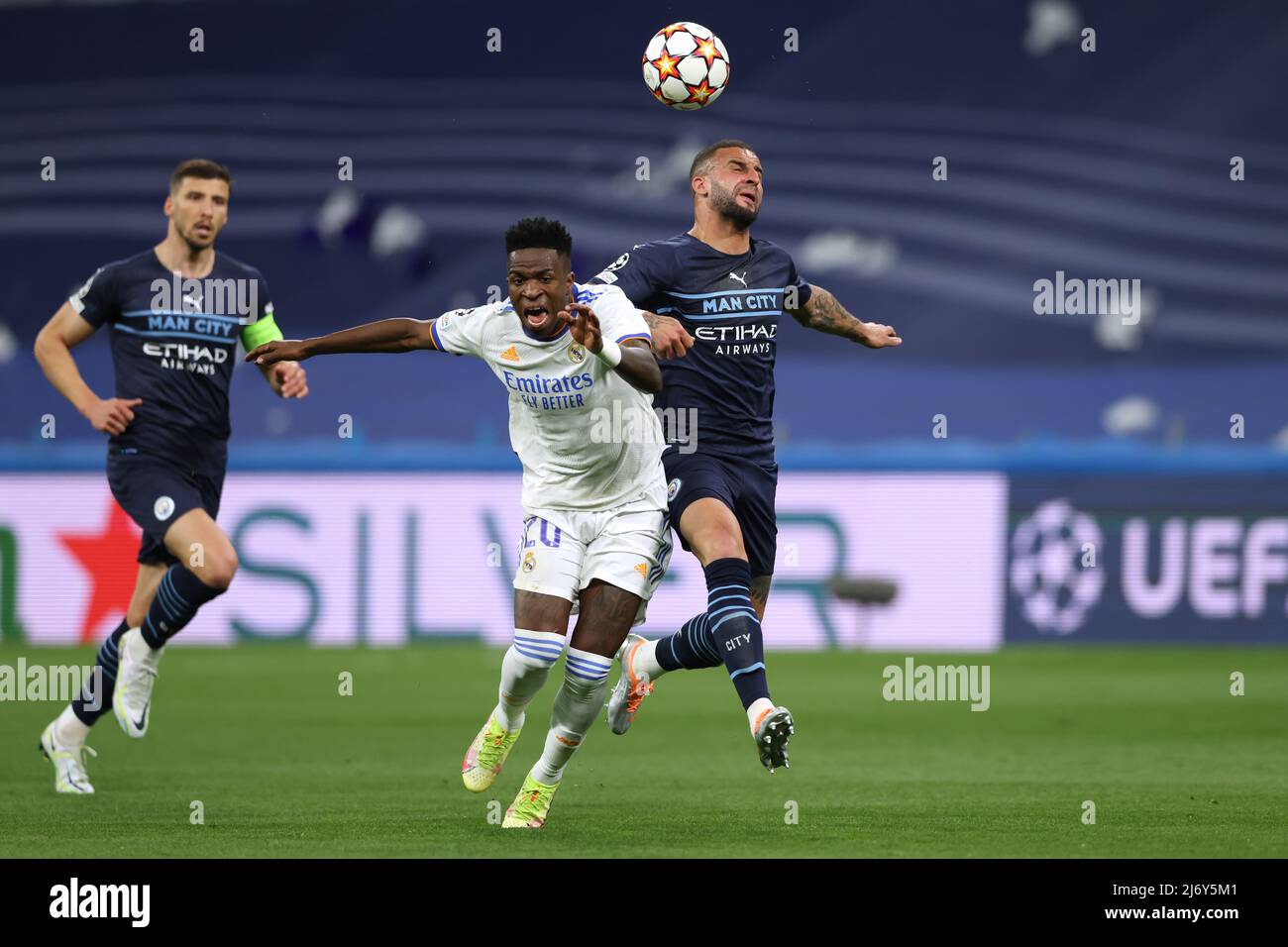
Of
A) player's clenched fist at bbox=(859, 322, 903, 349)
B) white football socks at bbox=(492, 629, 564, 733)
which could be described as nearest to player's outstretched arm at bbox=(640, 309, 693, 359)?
white football socks at bbox=(492, 629, 564, 733)

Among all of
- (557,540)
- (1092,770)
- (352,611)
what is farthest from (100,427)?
(352,611)

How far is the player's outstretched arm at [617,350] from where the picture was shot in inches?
253

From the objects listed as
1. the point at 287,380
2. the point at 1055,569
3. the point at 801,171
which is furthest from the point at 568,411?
the point at 801,171

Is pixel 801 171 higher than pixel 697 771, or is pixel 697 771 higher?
pixel 801 171

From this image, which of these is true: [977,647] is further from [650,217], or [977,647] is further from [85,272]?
[85,272]

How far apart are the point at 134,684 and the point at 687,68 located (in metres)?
3.73

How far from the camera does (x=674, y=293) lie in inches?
313

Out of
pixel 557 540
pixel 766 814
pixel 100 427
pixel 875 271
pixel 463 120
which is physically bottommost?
pixel 766 814

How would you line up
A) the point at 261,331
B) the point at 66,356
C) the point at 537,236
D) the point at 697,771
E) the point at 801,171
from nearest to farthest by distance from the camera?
the point at 537,236 → the point at 66,356 → the point at 261,331 → the point at 697,771 → the point at 801,171

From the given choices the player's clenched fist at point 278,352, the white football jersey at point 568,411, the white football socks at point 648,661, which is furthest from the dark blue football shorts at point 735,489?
the player's clenched fist at point 278,352

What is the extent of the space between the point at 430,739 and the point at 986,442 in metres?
11.0

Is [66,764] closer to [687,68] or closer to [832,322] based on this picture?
[832,322]

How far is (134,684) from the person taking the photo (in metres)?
8.56

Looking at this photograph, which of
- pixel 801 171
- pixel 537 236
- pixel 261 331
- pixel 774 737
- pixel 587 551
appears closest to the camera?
pixel 774 737
